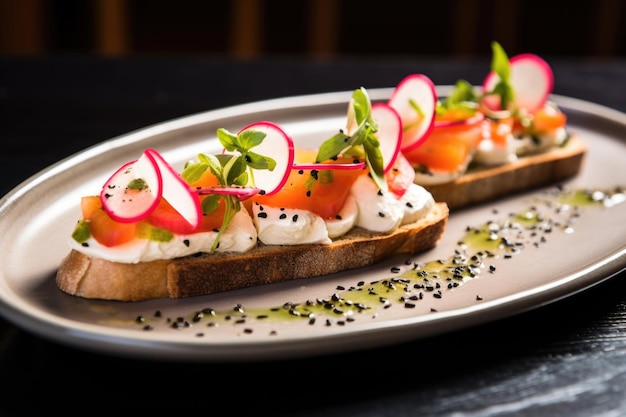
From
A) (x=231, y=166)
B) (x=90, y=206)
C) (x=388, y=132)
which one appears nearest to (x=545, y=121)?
(x=388, y=132)

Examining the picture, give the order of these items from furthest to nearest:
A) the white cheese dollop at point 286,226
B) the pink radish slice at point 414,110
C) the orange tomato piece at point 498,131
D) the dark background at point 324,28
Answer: the dark background at point 324,28
the orange tomato piece at point 498,131
the pink radish slice at point 414,110
the white cheese dollop at point 286,226

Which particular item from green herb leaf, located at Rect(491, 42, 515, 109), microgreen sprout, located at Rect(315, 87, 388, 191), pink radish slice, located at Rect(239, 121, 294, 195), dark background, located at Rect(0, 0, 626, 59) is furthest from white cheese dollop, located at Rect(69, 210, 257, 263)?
dark background, located at Rect(0, 0, 626, 59)

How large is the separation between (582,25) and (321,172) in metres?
4.89

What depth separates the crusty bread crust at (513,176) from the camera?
3401 mm

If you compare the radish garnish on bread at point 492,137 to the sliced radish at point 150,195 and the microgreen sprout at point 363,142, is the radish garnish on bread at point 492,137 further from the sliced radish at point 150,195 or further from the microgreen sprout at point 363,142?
the sliced radish at point 150,195

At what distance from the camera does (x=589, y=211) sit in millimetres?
3363

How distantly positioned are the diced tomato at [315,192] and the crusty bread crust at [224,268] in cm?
12

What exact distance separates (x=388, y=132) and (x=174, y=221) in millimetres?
918

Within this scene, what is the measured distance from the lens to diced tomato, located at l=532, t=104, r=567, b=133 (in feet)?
12.4

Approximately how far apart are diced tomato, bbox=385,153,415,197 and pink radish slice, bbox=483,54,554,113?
3.02ft

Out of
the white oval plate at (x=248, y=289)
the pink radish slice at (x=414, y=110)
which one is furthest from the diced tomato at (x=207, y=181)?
the pink radish slice at (x=414, y=110)

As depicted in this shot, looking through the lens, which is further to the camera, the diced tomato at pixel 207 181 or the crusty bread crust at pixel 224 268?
the diced tomato at pixel 207 181

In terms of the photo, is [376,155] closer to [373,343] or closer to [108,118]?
[373,343]

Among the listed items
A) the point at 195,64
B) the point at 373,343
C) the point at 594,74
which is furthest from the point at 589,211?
the point at 195,64
